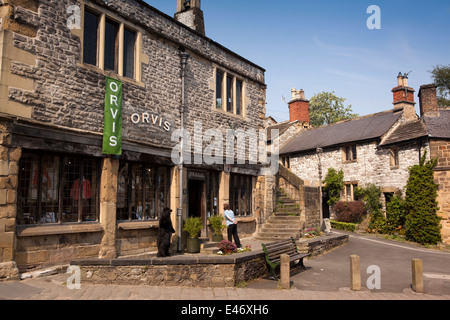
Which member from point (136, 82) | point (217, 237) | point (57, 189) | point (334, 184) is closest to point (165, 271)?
point (57, 189)

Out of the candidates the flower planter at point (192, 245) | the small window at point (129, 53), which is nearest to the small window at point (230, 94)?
the small window at point (129, 53)

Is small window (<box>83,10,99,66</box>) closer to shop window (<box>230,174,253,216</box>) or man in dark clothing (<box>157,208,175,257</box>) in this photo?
man in dark clothing (<box>157,208,175,257</box>)

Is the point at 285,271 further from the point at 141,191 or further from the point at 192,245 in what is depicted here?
the point at 141,191

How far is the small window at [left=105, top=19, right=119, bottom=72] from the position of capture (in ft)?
34.1

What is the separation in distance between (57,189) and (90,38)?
4.09 meters

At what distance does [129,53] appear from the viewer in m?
11.1

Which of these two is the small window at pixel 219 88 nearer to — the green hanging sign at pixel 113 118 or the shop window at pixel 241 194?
the shop window at pixel 241 194

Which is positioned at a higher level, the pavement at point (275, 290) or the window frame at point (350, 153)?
the window frame at point (350, 153)

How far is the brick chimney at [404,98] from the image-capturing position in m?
25.8

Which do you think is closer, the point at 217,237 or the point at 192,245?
the point at 192,245

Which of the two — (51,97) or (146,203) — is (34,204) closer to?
(51,97)

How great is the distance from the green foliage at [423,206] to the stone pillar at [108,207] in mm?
15021

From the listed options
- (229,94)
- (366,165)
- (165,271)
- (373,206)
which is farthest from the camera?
(366,165)

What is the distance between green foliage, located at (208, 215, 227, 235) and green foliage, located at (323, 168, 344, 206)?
49.3ft
